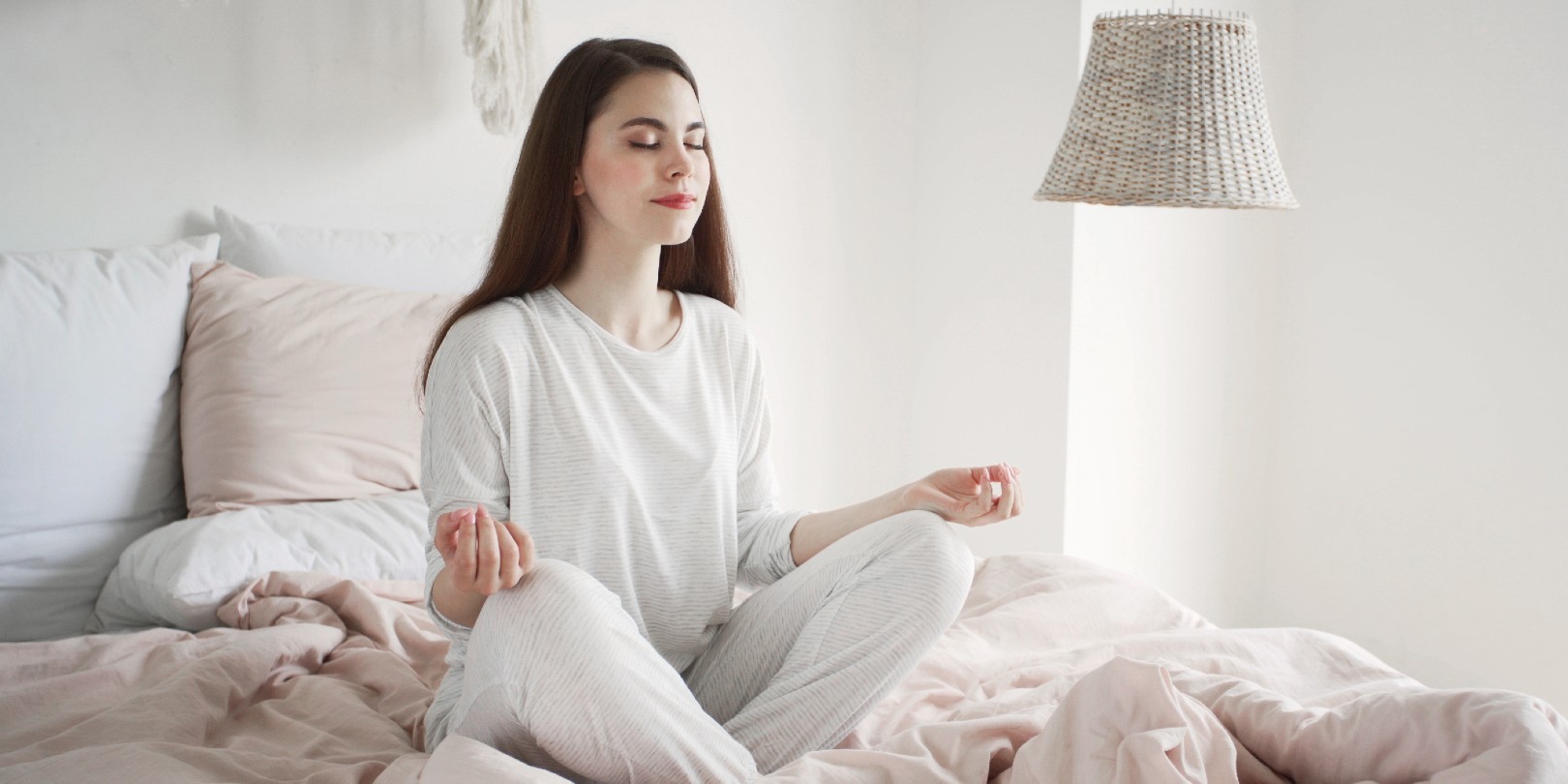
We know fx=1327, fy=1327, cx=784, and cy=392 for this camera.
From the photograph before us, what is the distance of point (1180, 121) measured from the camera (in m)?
Answer: 1.62

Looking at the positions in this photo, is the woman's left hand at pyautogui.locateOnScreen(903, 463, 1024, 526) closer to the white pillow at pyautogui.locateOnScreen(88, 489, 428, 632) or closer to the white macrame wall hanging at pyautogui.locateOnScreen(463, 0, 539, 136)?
the white pillow at pyautogui.locateOnScreen(88, 489, 428, 632)

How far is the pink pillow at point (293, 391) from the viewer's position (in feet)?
6.27

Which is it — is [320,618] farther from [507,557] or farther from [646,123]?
[646,123]

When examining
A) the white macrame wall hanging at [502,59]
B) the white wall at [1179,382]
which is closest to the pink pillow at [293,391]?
the white macrame wall hanging at [502,59]

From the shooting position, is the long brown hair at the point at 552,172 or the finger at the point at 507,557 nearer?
the finger at the point at 507,557

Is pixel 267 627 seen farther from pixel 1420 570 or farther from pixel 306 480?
pixel 1420 570

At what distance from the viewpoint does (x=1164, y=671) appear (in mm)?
1075

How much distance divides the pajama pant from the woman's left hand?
0.04 meters

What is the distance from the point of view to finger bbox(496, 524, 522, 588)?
3.74 feet

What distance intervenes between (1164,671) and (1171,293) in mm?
1907

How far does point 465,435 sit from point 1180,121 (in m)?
0.93

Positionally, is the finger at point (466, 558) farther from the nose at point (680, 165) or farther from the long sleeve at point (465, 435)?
the nose at point (680, 165)

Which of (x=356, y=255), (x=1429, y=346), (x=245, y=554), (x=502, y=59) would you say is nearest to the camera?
A: (x=245, y=554)

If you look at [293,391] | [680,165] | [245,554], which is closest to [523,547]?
[680,165]
